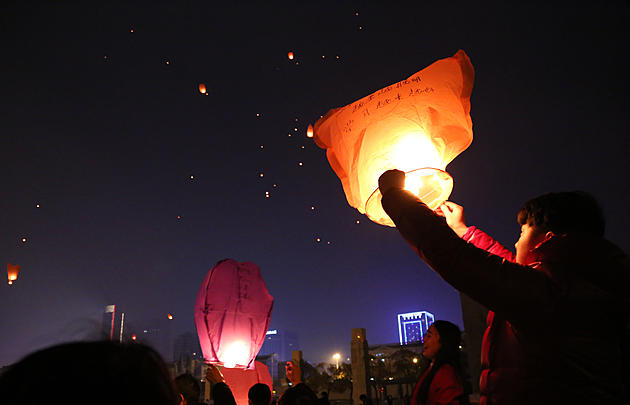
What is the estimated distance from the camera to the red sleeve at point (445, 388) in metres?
2.29

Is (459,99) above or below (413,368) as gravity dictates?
above

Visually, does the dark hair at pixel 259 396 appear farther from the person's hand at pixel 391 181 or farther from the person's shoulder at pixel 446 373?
the person's hand at pixel 391 181

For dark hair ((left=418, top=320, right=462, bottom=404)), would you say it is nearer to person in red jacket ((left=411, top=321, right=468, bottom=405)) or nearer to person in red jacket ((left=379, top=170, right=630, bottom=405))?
person in red jacket ((left=411, top=321, right=468, bottom=405))

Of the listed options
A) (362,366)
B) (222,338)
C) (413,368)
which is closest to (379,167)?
(222,338)

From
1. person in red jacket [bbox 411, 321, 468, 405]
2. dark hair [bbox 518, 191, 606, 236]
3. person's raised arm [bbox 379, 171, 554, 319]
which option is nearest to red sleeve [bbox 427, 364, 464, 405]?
person in red jacket [bbox 411, 321, 468, 405]

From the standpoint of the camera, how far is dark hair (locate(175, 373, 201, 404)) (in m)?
3.99

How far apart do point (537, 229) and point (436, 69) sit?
110 cm

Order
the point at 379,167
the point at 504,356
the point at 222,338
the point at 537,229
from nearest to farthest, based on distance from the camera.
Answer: the point at 504,356 → the point at 537,229 → the point at 379,167 → the point at 222,338

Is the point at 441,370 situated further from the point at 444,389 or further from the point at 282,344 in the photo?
the point at 282,344

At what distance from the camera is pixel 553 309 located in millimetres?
1017

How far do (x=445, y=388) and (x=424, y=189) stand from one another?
122 centimetres

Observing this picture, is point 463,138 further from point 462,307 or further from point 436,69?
point 462,307

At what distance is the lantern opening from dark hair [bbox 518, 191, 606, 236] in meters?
0.60

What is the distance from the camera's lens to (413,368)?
82.9 feet
